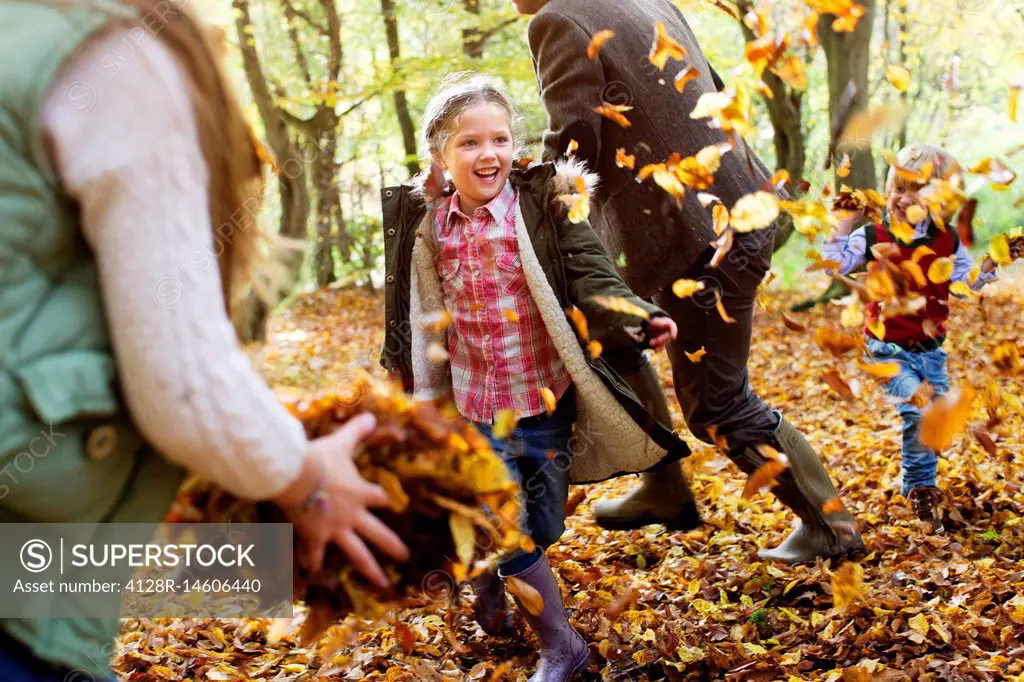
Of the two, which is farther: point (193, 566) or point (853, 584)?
point (853, 584)

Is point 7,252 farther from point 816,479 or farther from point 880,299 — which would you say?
point 816,479

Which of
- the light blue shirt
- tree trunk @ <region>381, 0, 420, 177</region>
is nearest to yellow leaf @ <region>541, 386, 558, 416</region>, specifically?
the light blue shirt

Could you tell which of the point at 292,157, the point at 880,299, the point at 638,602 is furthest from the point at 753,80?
the point at 292,157

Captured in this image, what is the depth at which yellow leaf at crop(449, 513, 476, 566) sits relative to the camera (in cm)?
158

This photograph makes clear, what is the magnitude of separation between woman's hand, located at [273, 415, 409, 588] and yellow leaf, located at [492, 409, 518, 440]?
0.99 metres

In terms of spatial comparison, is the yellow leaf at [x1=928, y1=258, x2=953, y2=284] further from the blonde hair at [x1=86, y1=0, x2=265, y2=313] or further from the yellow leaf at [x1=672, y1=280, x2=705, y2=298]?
the blonde hair at [x1=86, y1=0, x2=265, y2=313]

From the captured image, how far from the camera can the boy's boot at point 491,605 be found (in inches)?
126

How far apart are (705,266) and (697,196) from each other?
0.87 ft

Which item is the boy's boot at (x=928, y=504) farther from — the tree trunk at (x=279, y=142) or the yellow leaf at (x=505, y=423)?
the tree trunk at (x=279, y=142)

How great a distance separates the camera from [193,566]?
4.93 ft

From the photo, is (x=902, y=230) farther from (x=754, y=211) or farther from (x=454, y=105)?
(x=454, y=105)

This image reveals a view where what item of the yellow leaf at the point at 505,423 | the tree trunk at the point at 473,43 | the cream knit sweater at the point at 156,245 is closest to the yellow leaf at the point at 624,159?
the yellow leaf at the point at 505,423

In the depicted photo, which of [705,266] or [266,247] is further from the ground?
[266,247]

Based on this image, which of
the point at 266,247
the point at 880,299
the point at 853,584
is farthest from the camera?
the point at 853,584
